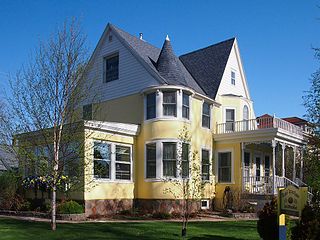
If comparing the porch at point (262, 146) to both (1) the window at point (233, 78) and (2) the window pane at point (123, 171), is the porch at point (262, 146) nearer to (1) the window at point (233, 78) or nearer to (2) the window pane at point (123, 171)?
(1) the window at point (233, 78)

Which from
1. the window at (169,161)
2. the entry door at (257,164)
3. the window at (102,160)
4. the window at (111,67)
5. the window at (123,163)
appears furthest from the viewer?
the entry door at (257,164)

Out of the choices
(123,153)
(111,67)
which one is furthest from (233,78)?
(123,153)

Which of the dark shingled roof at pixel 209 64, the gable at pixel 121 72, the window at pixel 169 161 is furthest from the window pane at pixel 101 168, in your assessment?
the dark shingled roof at pixel 209 64

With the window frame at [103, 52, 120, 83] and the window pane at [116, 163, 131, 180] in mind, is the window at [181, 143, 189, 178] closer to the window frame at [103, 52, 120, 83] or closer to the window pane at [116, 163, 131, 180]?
the window pane at [116, 163, 131, 180]

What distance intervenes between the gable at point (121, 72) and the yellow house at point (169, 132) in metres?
0.06

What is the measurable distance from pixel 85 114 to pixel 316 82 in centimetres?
787

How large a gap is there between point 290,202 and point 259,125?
631 inches

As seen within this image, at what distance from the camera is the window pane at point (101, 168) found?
1867 cm

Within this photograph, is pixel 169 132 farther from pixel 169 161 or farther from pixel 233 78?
pixel 233 78

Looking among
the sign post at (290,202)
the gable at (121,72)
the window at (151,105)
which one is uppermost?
the gable at (121,72)

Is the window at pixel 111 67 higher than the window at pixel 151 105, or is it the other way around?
the window at pixel 111 67

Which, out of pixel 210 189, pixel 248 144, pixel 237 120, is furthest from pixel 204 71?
pixel 210 189

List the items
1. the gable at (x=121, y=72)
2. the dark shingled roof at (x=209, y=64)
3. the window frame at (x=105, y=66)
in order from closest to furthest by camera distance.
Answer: the gable at (x=121, y=72) < the window frame at (x=105, y=66) < the dark shingled roof at (x=209, y=64)

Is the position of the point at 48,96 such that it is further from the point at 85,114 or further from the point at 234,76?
the point at 234,76
